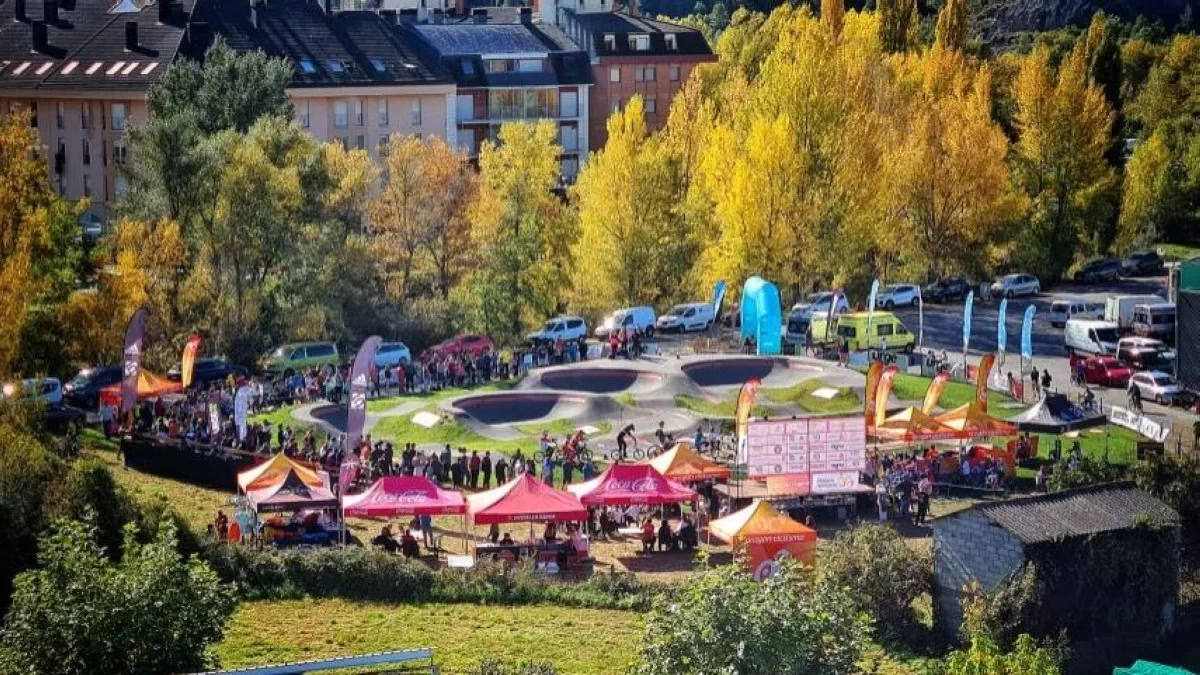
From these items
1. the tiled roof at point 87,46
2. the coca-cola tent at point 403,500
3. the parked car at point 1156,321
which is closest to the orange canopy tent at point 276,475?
the coca-cola tent at point 403,500

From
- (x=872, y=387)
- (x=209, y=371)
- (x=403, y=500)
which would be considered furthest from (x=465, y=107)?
(x=403, y=500)

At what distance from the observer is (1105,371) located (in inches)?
2438

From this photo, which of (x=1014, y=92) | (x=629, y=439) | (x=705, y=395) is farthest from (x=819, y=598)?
(x=1014, y=92)

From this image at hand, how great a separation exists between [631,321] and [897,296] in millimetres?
11234

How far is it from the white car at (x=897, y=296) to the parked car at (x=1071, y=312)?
499cm

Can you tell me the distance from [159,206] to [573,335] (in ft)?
47.6

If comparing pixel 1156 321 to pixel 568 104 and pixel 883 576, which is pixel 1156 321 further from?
pixel 568 104

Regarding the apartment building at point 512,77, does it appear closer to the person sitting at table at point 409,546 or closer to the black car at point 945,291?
the black car at point 945,291

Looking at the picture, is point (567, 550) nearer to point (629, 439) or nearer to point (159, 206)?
point (629, 439)

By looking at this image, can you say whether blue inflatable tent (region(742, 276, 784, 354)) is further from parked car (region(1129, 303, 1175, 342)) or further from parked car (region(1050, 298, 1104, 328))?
parked car (region(1050, 298, 1104, 328))

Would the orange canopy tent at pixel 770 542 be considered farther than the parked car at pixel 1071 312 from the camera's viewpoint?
No

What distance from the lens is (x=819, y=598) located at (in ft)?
98.6

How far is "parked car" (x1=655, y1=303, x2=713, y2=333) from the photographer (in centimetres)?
7006

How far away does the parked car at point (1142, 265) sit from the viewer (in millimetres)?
84188
